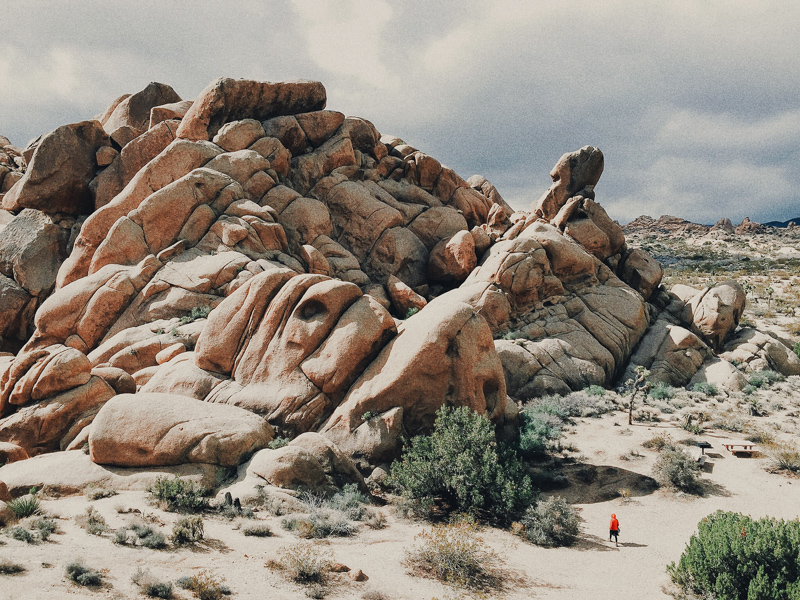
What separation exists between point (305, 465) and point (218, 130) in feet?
110

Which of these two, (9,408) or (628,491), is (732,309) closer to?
(628,491)

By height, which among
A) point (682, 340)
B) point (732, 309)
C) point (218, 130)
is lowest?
point (682, 340)

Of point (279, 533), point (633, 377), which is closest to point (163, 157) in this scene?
point (279, 533)

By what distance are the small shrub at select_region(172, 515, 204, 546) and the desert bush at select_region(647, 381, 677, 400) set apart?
26650 mm

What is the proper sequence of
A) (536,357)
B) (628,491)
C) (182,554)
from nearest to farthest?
(182,554) → (628,491) → (536,357)

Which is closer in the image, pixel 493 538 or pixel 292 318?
pixel 493 538

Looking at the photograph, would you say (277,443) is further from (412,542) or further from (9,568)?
(9,568)

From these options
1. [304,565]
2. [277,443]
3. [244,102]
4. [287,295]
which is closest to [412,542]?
[304,565]

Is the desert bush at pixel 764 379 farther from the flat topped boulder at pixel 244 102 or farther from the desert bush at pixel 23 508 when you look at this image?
the flat topped boulder at pixel 244 102

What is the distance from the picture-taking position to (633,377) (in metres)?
32.1

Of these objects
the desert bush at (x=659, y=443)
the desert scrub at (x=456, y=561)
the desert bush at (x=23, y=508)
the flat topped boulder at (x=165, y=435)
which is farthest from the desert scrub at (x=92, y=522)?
the desert bush at (x=659, y=443)

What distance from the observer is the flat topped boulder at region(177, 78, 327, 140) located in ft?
131

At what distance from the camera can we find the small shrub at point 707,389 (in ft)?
97.0

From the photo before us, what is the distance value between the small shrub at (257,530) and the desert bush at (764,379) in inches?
1198
